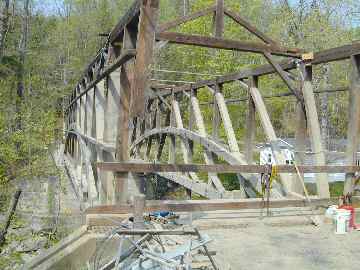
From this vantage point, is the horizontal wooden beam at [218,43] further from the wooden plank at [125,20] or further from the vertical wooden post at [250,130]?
the vertical wooden post at [250,130]

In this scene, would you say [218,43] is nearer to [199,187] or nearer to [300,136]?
[300,136]

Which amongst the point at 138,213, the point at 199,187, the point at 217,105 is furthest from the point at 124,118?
the point at 199,187

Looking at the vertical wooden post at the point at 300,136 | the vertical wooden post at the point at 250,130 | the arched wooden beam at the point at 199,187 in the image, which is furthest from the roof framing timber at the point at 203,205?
the arched wooden beam at the point at 199,187

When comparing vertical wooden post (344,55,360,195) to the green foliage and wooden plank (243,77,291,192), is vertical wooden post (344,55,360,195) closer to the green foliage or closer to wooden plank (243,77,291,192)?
wooden plank (243,77,291,192)

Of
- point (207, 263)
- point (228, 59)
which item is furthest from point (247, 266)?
point (228, 59)

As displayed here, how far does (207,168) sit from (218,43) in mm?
2722

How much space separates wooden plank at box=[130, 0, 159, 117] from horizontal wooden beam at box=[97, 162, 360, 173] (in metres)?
0.88

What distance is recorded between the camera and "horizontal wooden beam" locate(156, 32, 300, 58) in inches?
301

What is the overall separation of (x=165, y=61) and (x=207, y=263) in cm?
3653

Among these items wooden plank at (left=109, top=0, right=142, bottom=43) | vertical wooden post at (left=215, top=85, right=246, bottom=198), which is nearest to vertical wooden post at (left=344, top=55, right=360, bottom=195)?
vertical wooden post at (left=215, top=85, right=246, bottom=198)

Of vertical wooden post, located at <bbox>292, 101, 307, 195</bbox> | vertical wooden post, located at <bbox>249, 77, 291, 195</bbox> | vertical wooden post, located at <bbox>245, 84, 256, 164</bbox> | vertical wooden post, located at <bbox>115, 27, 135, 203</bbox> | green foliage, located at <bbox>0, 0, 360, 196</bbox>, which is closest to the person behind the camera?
vertical wooden post, located at <bbox>115, 27, 135, 203</bbox>

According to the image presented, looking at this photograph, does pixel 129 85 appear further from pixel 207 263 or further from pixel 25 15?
pixel 25 15

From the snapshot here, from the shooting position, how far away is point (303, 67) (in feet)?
27.7

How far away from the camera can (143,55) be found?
6.55 metres
